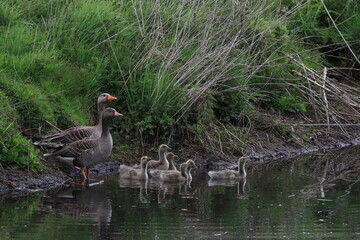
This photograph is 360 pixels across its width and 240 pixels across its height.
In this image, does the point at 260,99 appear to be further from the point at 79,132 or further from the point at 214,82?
the point at 79,132

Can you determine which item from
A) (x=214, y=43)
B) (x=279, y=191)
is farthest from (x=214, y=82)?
(x=279, y=191)

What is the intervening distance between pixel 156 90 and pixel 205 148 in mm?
1268

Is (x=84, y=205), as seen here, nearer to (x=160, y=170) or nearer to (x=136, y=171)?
(x=136, y=171)

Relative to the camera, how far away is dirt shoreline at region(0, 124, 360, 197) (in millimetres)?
12695

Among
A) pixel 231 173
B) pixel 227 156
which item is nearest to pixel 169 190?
pixel 231 173

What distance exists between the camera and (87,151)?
13.8 meters

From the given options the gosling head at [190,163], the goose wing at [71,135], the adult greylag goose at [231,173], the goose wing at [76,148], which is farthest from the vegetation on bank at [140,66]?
the adult greylag goose at [231,173]

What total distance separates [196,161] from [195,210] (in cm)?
373

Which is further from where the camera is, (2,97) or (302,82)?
(302,82)

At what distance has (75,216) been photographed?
436 inches

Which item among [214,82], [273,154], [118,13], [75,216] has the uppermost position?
[118,13]

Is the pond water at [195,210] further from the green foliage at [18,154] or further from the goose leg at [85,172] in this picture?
the green foliage at [18,154]

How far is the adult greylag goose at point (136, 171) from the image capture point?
45.2 ft

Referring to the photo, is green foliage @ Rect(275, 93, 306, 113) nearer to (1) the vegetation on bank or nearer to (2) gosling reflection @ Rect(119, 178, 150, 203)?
(1) the vegetation on bank
